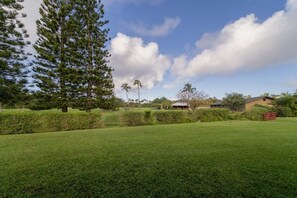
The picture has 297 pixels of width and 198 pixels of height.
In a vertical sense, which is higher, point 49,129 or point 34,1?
point 34,1

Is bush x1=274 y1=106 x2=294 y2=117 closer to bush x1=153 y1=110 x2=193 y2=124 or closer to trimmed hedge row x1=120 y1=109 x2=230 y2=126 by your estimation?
trimmed hedge row x1=120 y1=109 x2=230 y2=126

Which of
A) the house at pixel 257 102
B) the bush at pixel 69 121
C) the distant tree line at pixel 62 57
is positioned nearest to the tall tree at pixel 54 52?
the distant tree line at pixel 62 57

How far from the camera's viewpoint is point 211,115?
67.1 ft

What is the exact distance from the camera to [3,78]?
50.9ft

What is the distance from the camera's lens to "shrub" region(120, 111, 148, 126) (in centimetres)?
1545

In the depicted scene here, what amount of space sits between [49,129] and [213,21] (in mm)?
15902

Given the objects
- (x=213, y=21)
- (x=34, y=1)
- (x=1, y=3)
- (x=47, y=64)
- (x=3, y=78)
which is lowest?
(x=3, y=78)

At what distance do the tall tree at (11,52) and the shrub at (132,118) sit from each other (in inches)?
391

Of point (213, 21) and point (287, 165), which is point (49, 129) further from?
point (213, 21)

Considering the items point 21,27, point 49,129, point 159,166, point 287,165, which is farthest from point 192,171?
point 21,27

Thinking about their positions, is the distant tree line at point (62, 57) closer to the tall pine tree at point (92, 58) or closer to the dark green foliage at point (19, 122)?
the tall pine tree at point (92, 58)

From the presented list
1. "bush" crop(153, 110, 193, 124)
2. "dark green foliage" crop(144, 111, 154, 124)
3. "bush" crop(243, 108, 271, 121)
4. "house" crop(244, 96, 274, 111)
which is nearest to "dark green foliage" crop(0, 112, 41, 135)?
"dark green foliage" crop(144, 111, 154, 124)

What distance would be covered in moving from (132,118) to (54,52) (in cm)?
1091

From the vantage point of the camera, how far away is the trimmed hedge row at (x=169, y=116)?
15.6 m
